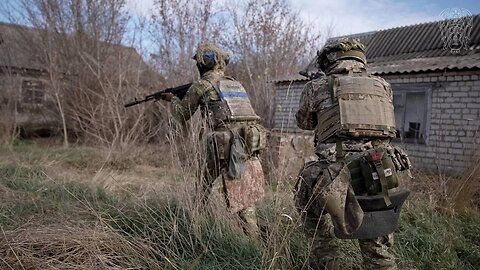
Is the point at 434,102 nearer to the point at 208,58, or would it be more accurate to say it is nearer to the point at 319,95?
the point at 208,58

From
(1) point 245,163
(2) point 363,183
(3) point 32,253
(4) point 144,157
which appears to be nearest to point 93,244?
(3) point 32,253

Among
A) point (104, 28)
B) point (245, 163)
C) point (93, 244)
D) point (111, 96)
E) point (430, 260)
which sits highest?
point (104, 28)

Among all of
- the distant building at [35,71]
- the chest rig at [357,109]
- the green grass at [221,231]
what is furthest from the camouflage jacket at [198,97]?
the distant building at [35,71]

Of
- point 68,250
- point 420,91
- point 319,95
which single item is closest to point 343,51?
point 319,95

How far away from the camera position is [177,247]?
2.58 m

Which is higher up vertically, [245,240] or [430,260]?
[245,240]

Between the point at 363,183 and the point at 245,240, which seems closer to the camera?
the point at 363,183

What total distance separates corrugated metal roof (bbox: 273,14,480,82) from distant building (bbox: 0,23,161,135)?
425cm

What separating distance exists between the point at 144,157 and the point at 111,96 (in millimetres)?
1734

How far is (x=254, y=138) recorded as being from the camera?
3.54 m

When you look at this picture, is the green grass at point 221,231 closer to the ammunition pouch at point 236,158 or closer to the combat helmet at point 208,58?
the ammunition pouch at point 236,158

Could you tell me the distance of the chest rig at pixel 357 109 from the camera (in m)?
2.35

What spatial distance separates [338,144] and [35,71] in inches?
427

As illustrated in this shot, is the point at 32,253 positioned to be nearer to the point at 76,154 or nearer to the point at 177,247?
the point at 177,247
